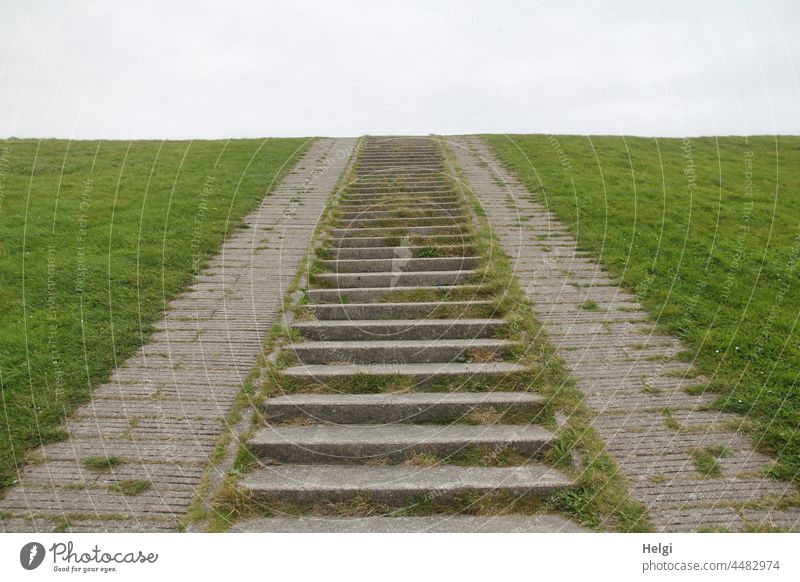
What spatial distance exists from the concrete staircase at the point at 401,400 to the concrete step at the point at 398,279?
0.05ft

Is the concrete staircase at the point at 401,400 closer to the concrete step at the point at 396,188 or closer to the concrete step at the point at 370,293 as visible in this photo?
the concrete step at the point at 370,293

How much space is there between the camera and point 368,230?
8484 millimetres

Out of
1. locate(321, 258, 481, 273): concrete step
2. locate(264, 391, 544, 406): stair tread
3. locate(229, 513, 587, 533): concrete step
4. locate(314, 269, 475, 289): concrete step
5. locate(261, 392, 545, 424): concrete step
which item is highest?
locate(321, 258, 481, 273): concrete step

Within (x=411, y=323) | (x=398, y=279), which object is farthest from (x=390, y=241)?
(x=411, y=323)

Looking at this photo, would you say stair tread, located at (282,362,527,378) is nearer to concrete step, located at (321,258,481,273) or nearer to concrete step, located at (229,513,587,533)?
concrete step, located at (229,513,587,533)

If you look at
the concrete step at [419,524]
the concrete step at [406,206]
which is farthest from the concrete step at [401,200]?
the concrete step at [419,524]

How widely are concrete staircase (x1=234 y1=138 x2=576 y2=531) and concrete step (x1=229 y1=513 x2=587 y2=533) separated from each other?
0.04ft

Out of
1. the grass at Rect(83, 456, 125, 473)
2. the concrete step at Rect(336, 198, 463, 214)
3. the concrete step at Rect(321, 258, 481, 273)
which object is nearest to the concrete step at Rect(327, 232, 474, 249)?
the concrete step at Rect(321, 258, 481, 273)

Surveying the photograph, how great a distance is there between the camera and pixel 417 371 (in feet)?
16.1

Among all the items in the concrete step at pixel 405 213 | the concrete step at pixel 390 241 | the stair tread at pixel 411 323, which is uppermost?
the concrete step at pixel 405 213

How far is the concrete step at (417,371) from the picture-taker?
A: 486 centimetres

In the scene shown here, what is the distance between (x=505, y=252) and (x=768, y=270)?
12.2 feet

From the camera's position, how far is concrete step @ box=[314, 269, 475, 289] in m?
6.83
